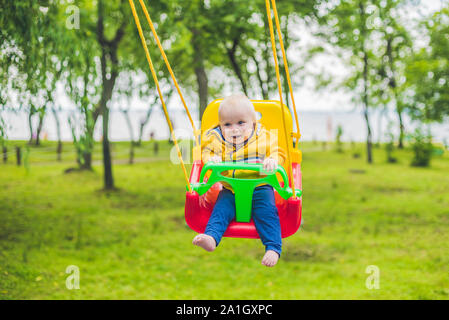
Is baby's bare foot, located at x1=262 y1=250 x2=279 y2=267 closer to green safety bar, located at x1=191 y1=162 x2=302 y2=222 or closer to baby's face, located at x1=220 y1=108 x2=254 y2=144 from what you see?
green safety bar, located at x1=191 y1=162 x2=302 y2=222

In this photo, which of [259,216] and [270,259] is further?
[259,216]

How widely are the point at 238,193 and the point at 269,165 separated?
11.8 inches

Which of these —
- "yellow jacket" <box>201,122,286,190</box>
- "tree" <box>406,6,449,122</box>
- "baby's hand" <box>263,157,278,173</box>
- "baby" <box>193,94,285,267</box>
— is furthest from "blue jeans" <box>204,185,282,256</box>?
"tree" <box>406,6,449,122</box>

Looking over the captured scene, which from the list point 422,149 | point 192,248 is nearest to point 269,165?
point 192,248

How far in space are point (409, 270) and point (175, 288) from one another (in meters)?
5.94

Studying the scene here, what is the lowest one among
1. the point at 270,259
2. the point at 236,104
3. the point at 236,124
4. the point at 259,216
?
the point at 270,259

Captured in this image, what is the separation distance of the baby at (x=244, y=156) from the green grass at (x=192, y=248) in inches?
301

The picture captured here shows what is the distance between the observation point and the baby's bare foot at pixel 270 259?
2.30 metres

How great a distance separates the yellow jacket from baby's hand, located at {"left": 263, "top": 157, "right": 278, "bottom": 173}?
0.17m

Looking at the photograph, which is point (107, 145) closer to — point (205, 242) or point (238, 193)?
point (238, 193)

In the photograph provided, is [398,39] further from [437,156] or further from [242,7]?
[242,7]

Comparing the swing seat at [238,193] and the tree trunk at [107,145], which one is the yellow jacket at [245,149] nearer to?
the swing seat at [238,193]

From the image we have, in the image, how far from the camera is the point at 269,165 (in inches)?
94.8
